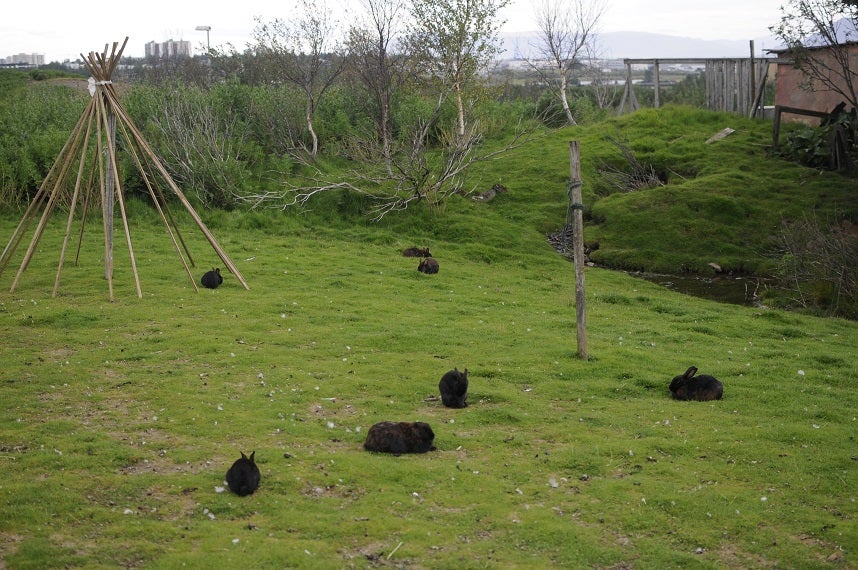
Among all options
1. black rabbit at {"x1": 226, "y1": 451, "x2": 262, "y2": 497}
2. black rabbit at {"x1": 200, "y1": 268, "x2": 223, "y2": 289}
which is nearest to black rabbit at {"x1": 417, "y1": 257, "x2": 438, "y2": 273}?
black rabbit at {"x1": 200, "y1": 268, "x2": 223, "y2": 289}

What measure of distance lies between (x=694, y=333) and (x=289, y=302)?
20.5 feet

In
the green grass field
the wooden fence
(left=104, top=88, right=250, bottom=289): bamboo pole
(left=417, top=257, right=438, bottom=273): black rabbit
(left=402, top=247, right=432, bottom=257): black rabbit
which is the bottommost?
the green grass field

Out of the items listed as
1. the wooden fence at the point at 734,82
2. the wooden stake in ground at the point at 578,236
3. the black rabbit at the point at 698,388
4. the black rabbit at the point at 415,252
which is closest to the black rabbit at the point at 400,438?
the black rabbit at the point at 698,388

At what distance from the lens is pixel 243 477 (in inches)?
249

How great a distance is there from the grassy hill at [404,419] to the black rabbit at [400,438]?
149mm

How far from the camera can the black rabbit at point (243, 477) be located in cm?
631

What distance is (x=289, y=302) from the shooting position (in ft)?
43.1

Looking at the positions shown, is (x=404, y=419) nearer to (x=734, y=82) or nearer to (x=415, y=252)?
(x=415, y=252)

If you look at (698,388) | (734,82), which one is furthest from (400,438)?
(734,82)

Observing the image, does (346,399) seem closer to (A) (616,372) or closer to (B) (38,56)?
(A) (616,372)

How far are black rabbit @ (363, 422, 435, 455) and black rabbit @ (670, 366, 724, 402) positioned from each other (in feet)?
10.9

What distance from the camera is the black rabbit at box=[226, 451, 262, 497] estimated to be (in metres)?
6.31

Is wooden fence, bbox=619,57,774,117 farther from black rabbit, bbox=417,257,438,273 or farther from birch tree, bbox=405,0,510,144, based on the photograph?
black rabbit, bbox=417,257,438,273

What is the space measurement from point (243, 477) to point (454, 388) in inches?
108
